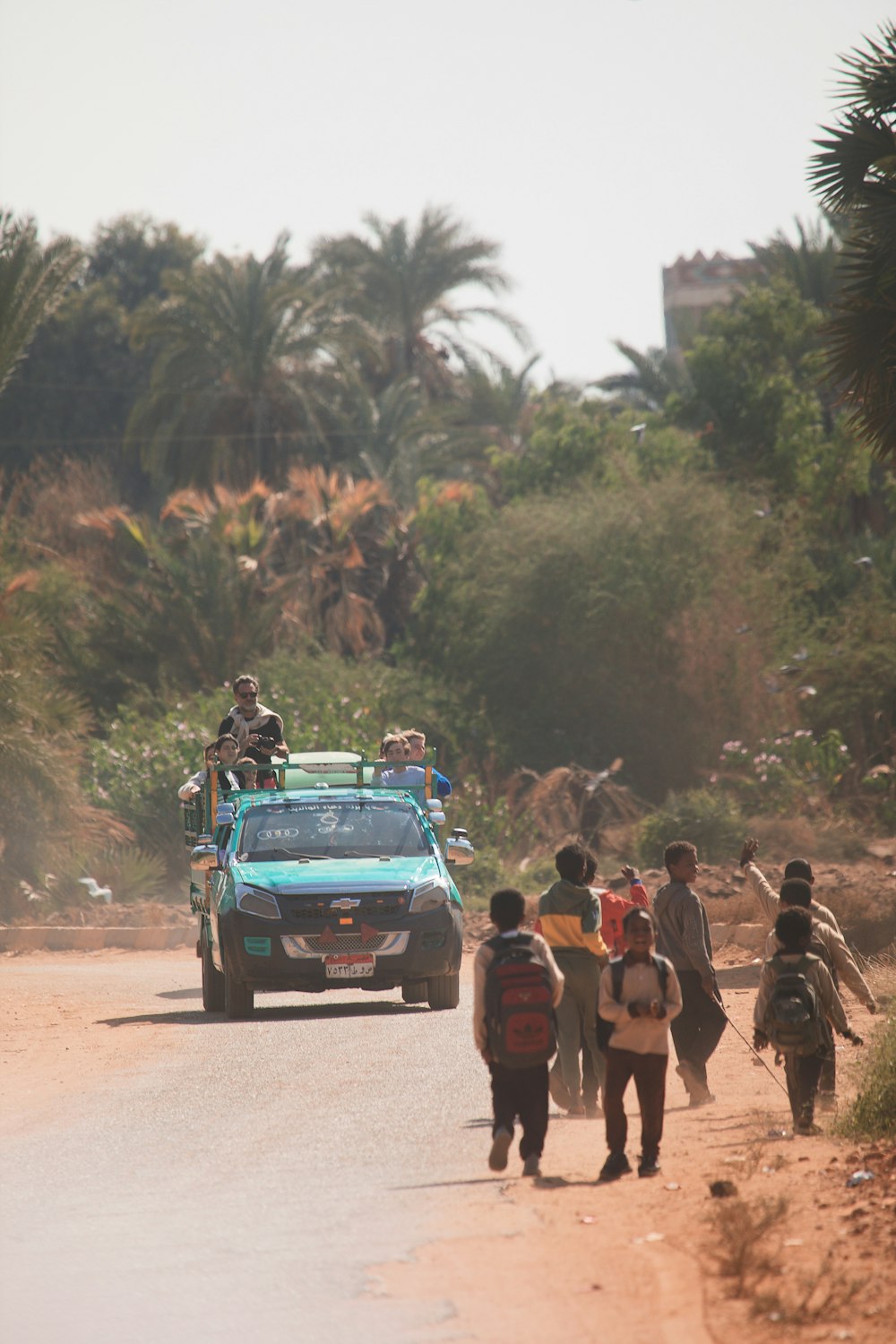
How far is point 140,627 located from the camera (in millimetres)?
37125

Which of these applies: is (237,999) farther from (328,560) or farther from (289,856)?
(328,560)

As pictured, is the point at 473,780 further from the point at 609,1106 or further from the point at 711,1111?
the point at 609,1106

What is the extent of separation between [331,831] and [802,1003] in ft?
24.0

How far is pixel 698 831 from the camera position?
29922mm

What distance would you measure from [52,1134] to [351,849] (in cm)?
593

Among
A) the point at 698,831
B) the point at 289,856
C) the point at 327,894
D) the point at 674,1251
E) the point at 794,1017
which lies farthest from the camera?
the point at 698,831

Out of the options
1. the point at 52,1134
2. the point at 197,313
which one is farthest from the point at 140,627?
the point at 52,1134

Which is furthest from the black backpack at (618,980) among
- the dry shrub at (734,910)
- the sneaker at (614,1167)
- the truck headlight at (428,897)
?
the dry shrub at (734,910)

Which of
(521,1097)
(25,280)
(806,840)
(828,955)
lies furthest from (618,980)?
(25,280)

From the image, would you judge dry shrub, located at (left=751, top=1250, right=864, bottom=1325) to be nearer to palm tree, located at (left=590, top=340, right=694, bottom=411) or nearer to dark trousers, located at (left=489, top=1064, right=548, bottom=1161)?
A: dark trousers, located at (left=489, top=1064, right=548, bottom=1161)

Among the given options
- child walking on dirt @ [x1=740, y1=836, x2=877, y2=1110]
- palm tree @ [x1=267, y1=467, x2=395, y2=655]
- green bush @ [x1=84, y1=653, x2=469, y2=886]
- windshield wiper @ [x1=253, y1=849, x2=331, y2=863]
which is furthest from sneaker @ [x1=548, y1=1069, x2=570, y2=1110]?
palm tree @ [x1=267, y1=467, x2=395, y2=655]

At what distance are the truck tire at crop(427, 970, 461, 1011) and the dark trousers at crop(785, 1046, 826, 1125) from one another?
6.27 meters

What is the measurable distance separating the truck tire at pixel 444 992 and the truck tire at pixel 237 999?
1473mm

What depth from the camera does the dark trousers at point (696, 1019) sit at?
11.4 metres
